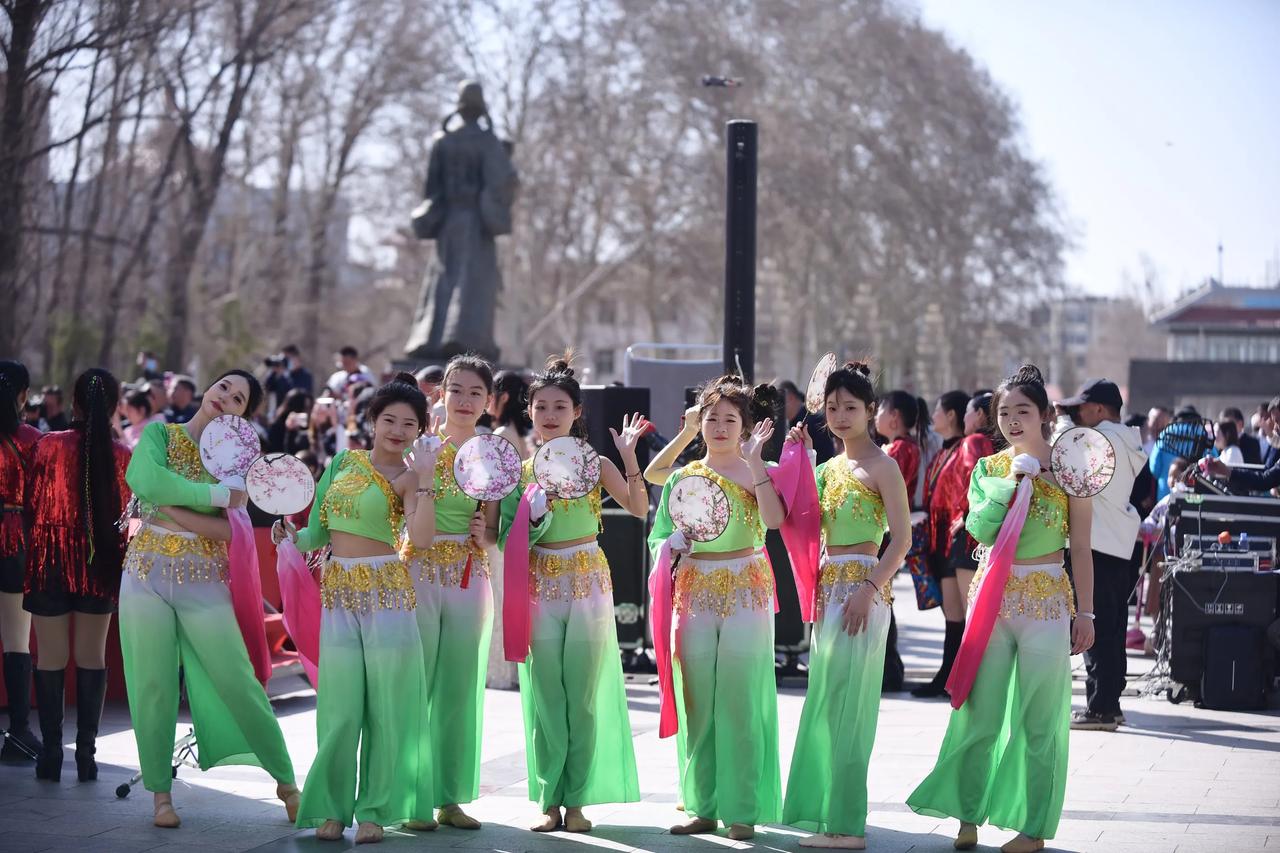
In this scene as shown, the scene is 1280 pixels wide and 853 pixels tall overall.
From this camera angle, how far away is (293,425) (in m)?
14.1

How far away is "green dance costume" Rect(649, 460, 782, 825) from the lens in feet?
21.9

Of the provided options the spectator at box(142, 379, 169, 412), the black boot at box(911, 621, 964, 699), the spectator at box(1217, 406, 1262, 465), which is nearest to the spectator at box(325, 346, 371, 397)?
the spectator at box(142, 379, 169, 412)

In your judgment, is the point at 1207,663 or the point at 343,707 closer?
the point at 343,707

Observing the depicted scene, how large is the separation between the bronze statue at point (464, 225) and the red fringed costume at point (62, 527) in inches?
402

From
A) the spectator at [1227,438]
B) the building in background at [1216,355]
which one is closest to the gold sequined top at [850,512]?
the spectator at [1227,438]

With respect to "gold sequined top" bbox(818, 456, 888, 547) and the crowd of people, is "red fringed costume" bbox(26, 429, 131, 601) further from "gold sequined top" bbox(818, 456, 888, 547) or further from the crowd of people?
"gold sequined top" bbox(818, 456, 888, 547)

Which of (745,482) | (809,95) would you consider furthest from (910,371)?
(745,482)

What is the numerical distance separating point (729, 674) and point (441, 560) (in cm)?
122

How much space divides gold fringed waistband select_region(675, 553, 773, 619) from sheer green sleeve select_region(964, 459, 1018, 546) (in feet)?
2.69

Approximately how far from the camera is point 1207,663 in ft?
33.8

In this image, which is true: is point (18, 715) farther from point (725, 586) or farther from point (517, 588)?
point (725, 586)

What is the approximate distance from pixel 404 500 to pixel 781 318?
40380mm

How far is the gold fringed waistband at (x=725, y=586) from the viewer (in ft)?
22.1

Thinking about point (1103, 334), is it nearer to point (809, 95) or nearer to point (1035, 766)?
point (809, 95)
